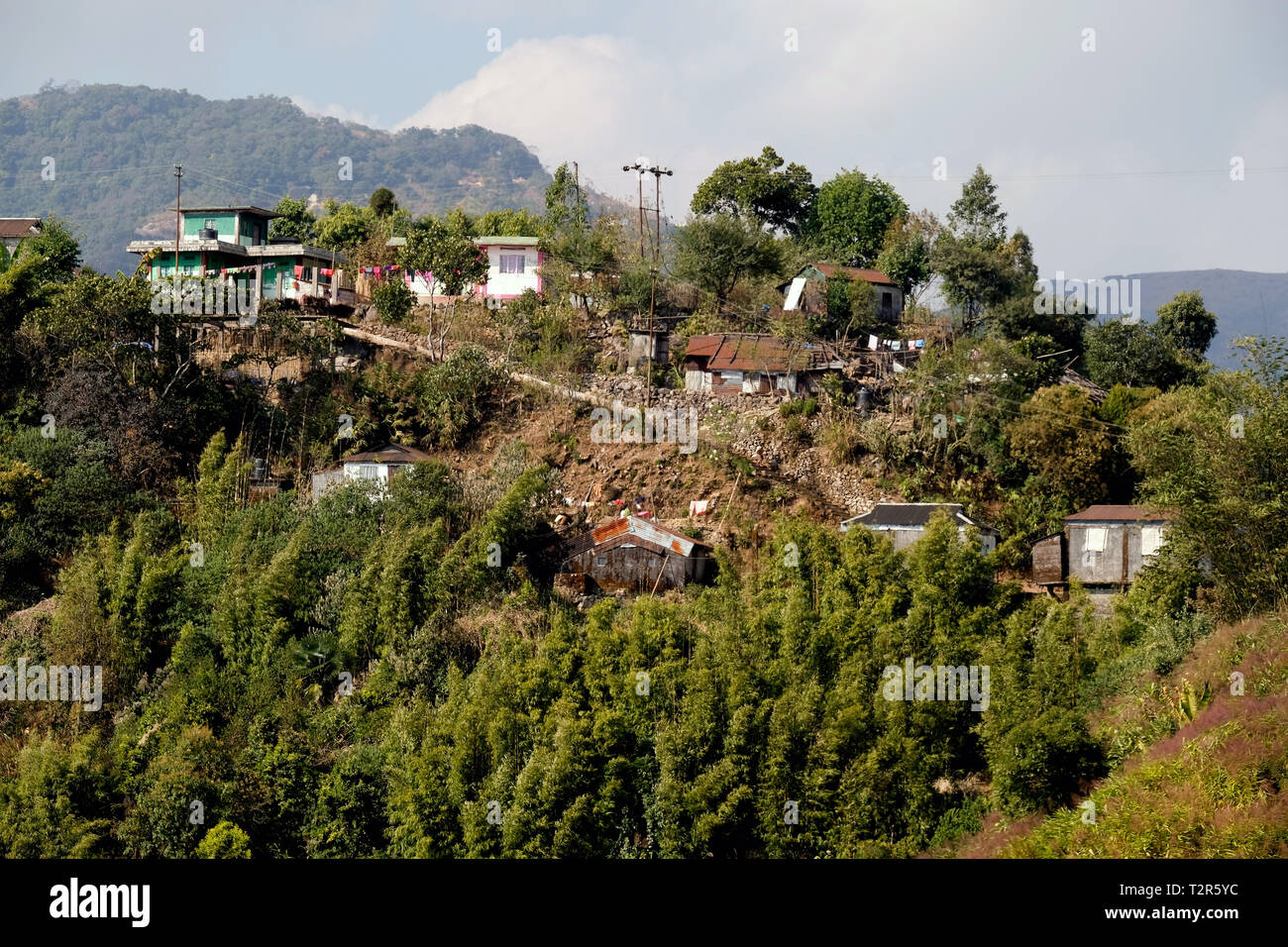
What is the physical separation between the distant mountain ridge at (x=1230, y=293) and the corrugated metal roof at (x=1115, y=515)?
144 ft

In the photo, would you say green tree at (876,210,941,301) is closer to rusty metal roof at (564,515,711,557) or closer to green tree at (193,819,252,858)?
rusty metal roof at (564,515,711,557)

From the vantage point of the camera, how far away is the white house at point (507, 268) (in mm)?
29609

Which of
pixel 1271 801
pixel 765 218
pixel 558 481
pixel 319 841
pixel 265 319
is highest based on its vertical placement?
pixel 765 218

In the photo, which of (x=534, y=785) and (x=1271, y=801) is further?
(x=534, y=785)

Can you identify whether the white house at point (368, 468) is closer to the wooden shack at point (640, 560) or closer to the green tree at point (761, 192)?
the wooden shack at point (640, 560)

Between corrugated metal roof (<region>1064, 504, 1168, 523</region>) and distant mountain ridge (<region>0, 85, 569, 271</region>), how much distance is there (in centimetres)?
8324

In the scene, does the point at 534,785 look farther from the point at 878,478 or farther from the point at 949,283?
the point at 949,283

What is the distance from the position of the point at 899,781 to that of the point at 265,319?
14.6 m

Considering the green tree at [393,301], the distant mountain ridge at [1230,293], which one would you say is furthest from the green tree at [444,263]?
the distant mountain ridge at [1230,293]

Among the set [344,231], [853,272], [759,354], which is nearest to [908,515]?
[759,354]

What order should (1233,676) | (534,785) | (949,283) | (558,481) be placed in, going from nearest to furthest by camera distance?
(1233,676) < (534,785) < (558,481) < (949,283)

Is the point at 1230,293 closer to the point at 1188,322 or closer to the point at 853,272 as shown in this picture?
the point at 1188,322

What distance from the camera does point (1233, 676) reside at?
15.9m

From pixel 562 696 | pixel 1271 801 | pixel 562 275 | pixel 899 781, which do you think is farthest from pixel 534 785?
pixel 562 275
